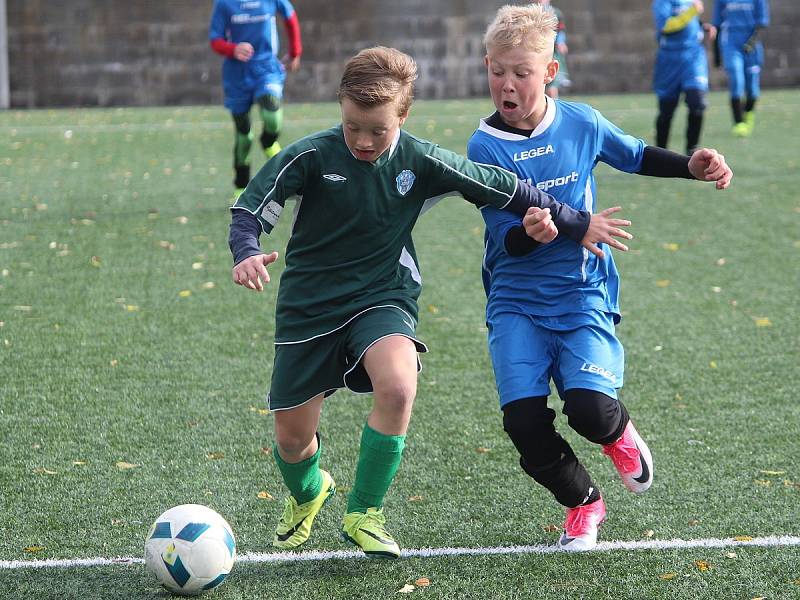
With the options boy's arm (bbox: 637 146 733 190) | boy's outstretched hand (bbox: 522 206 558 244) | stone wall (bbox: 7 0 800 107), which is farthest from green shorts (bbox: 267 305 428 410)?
stone wall (bbox: 7 0 800 107)

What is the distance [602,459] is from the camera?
4.87m

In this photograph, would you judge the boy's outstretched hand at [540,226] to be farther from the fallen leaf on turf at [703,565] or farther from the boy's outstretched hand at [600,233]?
the fallen leaf on turf at [703,565]

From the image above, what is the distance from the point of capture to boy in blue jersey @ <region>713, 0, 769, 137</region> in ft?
49.5

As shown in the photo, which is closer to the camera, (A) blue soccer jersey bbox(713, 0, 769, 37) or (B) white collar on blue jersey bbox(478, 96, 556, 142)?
(B) white collar on blue jersey bbox(478, 96, 556, 142)

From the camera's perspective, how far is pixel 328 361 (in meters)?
3.79

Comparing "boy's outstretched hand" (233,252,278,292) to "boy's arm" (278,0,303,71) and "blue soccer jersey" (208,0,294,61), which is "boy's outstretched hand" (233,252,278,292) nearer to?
"blue soccer jersey" (208,0,294,61)

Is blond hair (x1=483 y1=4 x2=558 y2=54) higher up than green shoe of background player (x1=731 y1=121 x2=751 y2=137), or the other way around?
blond hair (x1=483 y1=4 x2=558 y2=54)

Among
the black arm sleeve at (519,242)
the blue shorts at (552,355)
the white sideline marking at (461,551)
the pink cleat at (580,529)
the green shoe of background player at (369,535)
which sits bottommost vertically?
the white sideline marking at (461,551)

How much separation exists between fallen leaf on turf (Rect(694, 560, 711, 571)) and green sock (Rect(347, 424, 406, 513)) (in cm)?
103

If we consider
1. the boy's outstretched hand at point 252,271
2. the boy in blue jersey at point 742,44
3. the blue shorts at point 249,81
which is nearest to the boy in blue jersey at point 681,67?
the boy in blue jersey at point 742,44

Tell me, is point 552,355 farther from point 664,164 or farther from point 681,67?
point 681,67

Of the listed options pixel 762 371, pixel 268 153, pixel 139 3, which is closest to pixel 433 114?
pixel 139 3

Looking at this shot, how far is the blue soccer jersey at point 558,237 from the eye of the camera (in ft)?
12.9

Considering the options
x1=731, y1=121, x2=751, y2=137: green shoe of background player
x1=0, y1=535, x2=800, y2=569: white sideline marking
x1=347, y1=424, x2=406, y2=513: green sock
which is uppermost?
x1=347, y1=424, x2=406, y2=513: green sock
